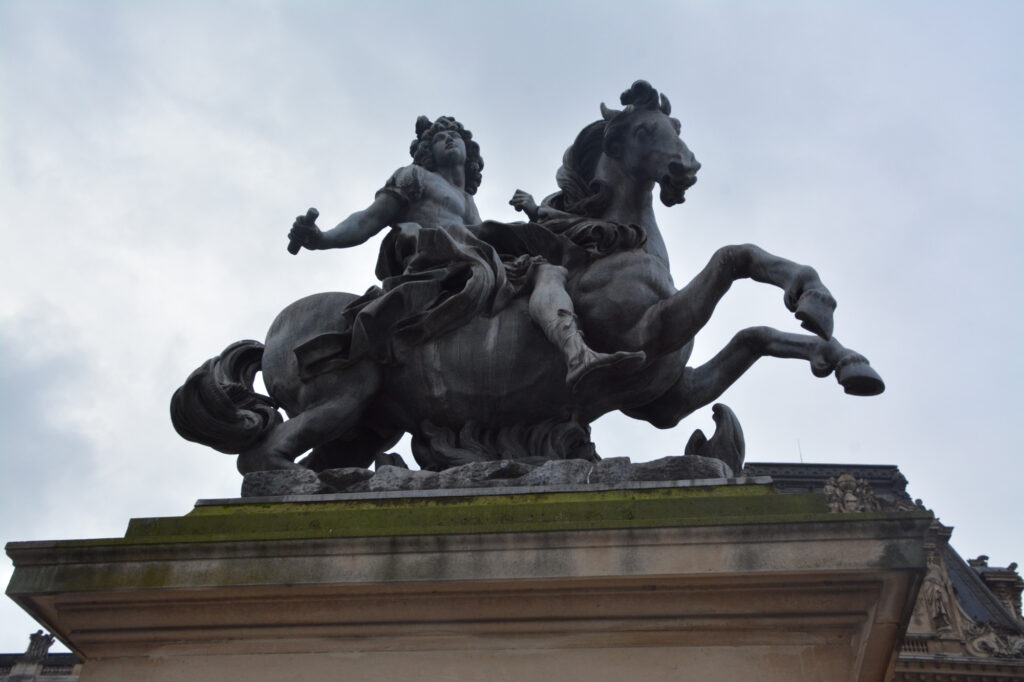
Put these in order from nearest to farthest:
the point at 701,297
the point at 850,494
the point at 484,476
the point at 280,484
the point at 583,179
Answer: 1. the point at 484,476
2. the point at 280,484
3. the point at 701,297
4. the point at 583,179
5. the point at 850,494

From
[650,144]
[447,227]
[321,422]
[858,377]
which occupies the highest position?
[650,144]

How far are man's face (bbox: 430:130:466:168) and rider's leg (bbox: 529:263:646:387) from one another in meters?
2.03

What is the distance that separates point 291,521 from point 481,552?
113 cm

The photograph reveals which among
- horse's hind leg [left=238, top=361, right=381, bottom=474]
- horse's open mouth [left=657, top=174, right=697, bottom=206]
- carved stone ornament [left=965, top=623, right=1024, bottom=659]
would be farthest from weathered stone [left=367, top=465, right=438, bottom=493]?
carved stone ornament [left=965, top=623, right=1024, bottom=659]

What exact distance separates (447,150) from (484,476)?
11.8 ft

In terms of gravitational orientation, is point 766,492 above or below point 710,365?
below

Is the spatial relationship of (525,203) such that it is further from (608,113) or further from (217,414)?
(217,414)

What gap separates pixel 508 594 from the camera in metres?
4.99

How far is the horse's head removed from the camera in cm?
741

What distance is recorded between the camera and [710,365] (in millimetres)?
7277

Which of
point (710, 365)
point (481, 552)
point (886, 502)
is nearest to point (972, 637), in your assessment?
point (886, 502)

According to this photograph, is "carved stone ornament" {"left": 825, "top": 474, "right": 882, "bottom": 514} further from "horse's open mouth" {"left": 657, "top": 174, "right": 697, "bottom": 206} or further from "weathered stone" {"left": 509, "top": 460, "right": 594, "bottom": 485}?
"weathered stone" {"left": 509, "top": 460, "right": 594, "bottom": 485}

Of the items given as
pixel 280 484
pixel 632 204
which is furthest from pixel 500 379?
pixel 632 204

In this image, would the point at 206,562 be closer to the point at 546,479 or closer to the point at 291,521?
the point at 291,521
